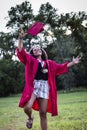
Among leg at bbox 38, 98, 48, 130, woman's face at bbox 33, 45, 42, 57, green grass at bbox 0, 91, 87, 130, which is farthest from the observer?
green grass at bbox 0, 91, 87, 130

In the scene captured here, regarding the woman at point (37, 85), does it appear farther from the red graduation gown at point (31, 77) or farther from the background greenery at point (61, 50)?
the background greenery at point (61, 50)

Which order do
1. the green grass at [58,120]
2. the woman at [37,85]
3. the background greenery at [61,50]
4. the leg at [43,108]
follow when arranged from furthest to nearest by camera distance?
the background greenery at [61,50], the green grass at [58,120], the leg at [43,108], the woman at [37,85]

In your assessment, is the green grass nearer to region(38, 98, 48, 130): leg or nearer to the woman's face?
region(38, 98, 48, 130): leg

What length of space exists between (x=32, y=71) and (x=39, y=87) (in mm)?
363

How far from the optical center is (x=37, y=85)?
7.56 metres

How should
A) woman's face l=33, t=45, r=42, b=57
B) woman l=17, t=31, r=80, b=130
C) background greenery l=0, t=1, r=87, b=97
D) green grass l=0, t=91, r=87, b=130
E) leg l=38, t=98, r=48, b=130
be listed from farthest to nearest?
background greenery l=0, t=1, r=87, b=97 → green grass l=0, t=91, r=87, b=130 → woman's face l=33, t=45, r=42, b=57 → leg l=38, t=98, r=48, b=130 → woman l=17, t=31, r=80, b=130

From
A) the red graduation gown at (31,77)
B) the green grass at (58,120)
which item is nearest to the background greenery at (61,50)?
the green grass at (58,120)

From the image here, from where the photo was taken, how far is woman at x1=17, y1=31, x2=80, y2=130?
7480 mm

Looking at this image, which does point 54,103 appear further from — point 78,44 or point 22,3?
point 22,3

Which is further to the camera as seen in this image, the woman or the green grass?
the green grass

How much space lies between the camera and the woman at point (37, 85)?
295 inches

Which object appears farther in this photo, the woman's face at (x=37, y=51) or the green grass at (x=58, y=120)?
the green grass at (x=58, y=120)

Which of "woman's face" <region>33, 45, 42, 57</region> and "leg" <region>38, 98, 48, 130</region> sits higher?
"woman's face" <region>33, 45, 42, 57</region>

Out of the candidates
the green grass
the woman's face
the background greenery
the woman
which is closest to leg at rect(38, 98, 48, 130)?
the woman
